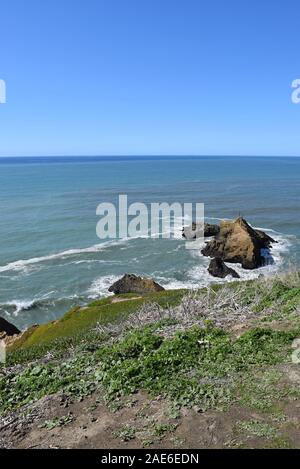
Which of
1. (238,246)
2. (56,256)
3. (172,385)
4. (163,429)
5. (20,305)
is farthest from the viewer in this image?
(56,256)

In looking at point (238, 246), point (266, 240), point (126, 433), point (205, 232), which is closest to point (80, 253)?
point (205, 232)

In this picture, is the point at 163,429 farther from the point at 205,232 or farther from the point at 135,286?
the point at 205,232

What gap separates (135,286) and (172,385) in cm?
2739

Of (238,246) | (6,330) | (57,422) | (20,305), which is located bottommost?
(20,305)

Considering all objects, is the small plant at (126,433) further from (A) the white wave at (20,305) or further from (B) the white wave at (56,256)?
(B) the white wave at (56,256)

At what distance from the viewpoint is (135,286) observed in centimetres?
3866

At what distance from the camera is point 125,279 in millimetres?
39875

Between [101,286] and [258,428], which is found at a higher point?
[258,428]

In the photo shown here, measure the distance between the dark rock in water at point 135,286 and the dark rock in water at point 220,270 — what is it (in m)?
8.67

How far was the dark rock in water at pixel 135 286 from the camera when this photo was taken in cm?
3772

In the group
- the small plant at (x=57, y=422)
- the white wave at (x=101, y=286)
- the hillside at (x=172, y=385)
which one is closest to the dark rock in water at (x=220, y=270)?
the white wave at (x=101, y=286)

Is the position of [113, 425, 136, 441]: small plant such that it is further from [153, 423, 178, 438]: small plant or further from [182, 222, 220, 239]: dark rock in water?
[182, 222, 220, 239]: dark rock in water

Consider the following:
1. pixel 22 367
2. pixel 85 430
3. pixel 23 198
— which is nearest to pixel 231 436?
pixel 85 430

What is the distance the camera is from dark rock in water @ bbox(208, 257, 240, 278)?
44.7 metres
